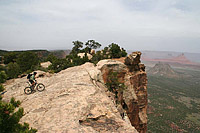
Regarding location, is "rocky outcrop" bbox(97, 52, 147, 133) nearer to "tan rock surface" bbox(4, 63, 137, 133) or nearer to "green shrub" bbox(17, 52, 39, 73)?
"tan rock surface" bbox(4, 63, 137, 133)

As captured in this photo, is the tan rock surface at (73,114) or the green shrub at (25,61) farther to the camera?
the green shrub at (25,61)

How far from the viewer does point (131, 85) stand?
25.7m

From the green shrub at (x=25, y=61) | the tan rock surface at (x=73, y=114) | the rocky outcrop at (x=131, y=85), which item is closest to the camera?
the tan rock surface at (x=73, y=114)

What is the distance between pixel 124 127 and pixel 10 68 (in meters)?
37.1

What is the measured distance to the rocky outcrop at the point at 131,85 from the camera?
23.7 metres

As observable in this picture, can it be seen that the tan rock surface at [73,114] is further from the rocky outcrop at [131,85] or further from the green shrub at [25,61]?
the green shrub at [25,61]

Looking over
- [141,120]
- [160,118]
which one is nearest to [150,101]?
[160,118]

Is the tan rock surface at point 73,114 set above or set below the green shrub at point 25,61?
below

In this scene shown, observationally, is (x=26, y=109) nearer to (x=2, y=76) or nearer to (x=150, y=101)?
(x=2, y=76)

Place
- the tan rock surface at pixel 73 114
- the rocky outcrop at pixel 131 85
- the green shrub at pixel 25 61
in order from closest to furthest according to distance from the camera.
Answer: the tan rock surface at pixel 73 114 → the rocky outcrop at pixel 131 85 → the green shrub at pixel 25 61

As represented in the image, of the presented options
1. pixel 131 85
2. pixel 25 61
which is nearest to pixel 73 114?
pixel 131 85

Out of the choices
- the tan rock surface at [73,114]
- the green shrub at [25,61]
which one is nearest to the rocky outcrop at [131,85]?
the tan rock surface at [73,114]

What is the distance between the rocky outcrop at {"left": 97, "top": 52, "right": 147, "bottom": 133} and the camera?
23719mm

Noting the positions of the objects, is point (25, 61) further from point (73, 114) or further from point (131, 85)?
point (73, 114)
